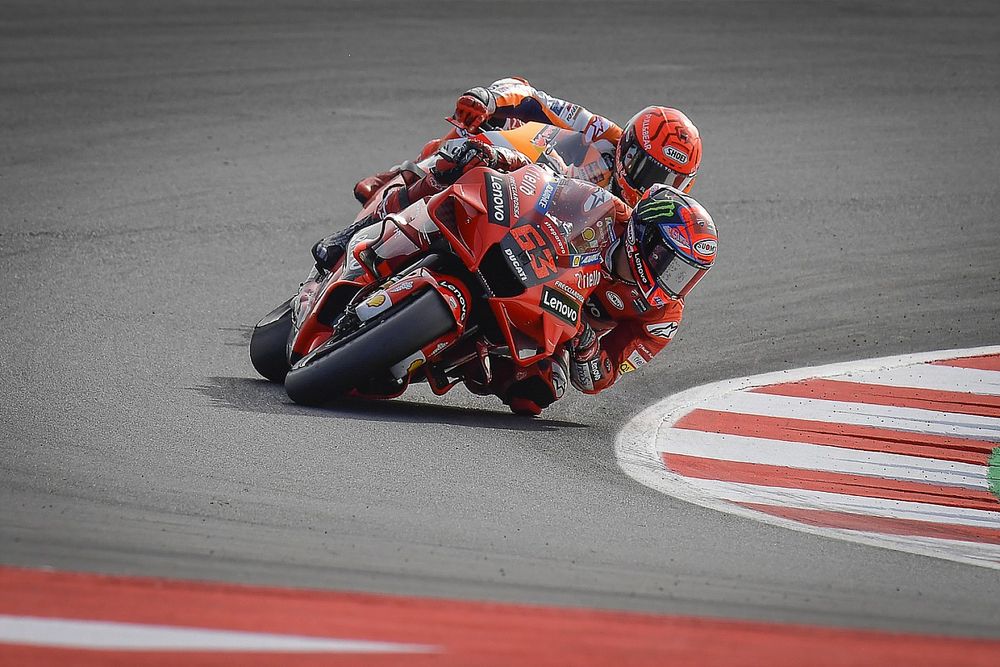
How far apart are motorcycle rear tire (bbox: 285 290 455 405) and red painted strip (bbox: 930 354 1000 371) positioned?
12.6ft

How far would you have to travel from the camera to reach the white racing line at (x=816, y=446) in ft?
17.0

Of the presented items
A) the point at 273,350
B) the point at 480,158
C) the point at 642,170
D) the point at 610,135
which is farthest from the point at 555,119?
the point at 273,350

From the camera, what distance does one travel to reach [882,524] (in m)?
5.37

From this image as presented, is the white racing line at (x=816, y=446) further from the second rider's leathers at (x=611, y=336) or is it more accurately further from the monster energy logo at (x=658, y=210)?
the monster energy logo at (x=658, y=210)

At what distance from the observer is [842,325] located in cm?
880

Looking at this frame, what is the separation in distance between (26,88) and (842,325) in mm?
7443

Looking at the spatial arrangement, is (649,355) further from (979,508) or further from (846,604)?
(846,604)

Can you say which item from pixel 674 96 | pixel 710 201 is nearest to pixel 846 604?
pixel 710 201

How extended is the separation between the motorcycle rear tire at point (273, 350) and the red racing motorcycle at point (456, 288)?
0.24 meters

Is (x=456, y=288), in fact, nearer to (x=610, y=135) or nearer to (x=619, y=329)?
(x=619, y=329)

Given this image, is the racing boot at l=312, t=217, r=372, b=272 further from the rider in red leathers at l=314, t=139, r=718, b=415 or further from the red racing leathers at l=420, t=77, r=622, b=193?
the red racing leathers at l=420, t=77, r=622, b=193

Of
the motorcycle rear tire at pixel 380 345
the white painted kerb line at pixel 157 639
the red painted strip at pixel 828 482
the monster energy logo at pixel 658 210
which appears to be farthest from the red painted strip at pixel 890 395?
the white painted kerb line at pixel 157 639

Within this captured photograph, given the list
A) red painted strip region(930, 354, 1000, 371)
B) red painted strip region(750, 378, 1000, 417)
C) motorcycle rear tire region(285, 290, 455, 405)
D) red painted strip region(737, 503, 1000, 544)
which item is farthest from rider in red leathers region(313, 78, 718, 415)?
red painted strip region(930, 354, 1000, 371)

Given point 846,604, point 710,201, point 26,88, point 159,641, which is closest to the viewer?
point 159,641
